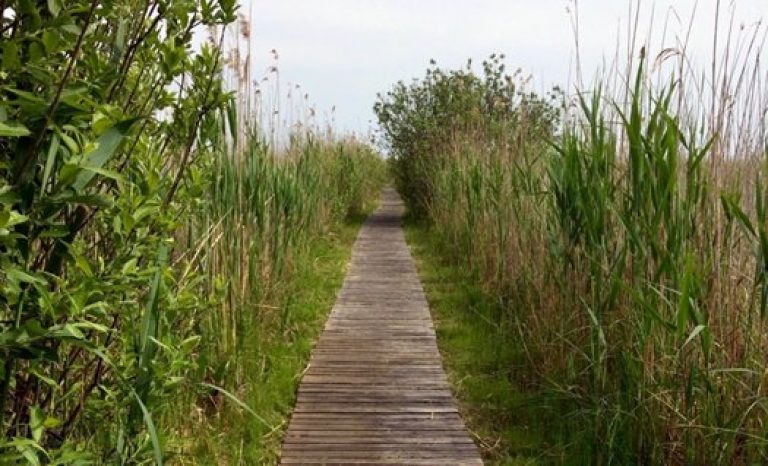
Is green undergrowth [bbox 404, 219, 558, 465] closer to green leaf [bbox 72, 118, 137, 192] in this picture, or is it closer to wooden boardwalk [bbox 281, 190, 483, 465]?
wooden boardwalk [bbox 281, 190, 483, 465]

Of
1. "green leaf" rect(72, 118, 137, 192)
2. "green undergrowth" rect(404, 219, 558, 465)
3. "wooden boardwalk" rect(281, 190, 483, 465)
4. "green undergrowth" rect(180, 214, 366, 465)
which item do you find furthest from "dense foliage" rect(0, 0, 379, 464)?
"green undergrowth" rect(404, 219, 558, 465)

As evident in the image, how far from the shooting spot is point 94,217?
5.96ft

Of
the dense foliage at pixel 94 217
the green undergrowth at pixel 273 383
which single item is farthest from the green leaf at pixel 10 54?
the green undergrowth at pixel 273 383

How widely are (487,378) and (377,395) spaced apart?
Result: 723mm

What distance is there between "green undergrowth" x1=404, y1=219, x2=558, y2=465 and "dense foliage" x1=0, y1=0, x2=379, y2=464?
58.8 inches

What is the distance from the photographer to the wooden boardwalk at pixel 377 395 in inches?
126

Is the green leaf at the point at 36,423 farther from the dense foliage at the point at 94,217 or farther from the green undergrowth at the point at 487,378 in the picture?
the green undergrowth at the point at 487,378

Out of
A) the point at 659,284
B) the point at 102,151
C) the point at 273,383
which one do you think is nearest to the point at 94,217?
the point at 102,151

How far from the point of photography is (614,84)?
10.9ft

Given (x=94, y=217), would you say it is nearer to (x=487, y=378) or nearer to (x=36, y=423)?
(x=36, y=423)

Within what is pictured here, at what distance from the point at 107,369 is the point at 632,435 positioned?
1948 mm

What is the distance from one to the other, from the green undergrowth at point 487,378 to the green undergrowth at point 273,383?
939 mm

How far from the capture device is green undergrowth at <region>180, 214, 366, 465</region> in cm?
312

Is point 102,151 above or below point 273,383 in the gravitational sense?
above
